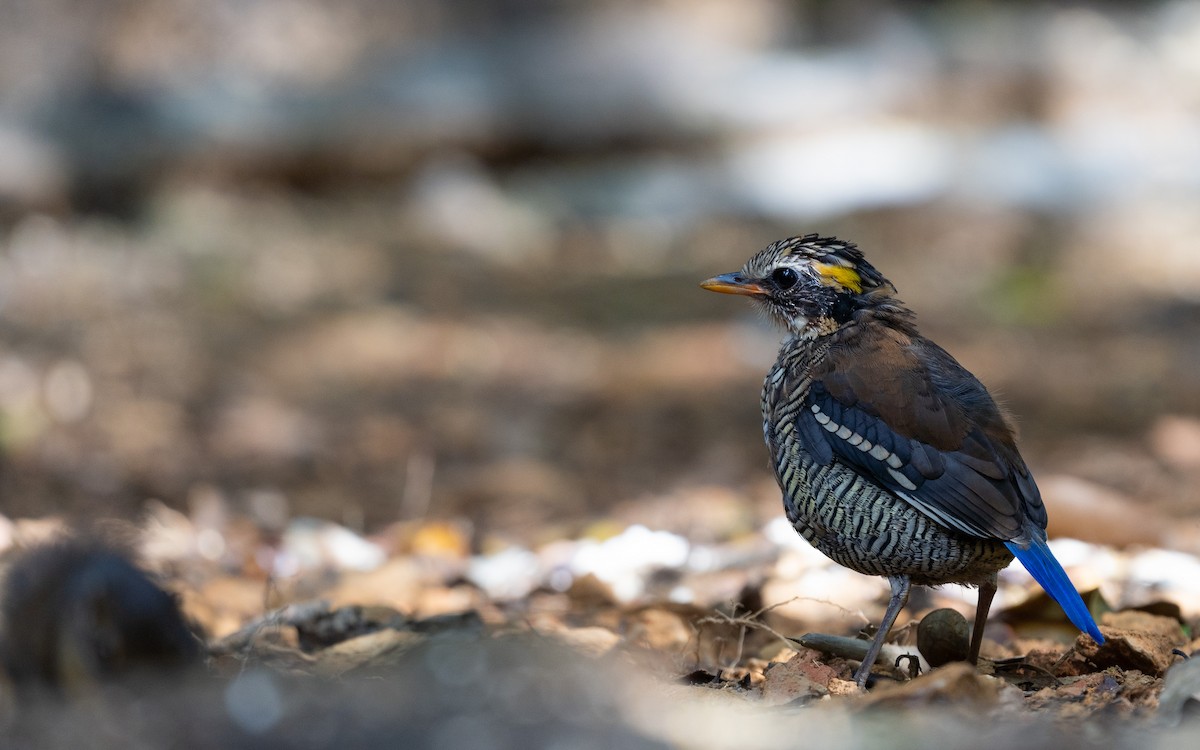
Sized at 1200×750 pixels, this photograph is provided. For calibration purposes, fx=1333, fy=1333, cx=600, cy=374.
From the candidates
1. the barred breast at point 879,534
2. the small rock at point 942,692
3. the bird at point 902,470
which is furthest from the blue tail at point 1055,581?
the small rock at point 942,692

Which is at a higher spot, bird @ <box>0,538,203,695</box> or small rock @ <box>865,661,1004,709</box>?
small rock @ <box>865,661,1004,709</box>

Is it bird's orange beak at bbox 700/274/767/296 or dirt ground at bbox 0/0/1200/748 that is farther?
bird's orange beak at bbox 700/274/767/296

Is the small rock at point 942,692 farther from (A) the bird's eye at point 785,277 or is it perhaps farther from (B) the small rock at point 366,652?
(A) the bird's eye at point 785,277

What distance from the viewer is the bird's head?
4203mm

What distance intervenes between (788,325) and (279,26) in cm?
998

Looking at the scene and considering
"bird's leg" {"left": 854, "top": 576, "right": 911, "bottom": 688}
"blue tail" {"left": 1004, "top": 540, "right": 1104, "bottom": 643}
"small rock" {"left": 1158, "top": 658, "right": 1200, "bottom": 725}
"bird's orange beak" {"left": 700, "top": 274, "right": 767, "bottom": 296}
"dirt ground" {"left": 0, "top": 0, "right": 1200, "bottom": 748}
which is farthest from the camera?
"bird's orange beak" {"left": 700, "top": 274, "right": 767, "bottom": 296}

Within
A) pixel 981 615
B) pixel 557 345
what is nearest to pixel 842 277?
pixel 981 615

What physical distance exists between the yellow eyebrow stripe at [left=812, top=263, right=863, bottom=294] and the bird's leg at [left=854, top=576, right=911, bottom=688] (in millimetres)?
957

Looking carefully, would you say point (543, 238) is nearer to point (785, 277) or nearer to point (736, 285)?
point (736, 285)

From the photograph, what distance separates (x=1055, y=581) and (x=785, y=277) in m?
1.34

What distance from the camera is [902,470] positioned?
3654 mm

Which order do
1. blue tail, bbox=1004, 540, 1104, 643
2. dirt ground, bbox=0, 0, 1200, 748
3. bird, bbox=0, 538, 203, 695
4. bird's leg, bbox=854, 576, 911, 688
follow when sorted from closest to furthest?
bird, bbox=0, 538, 203, 695 → dirt ground, bbox=0, 0, 1200, 748 → blue tail, bbox=1004, 540, 1104, 643 → bird's leg, bbox=854, 576, 911, 688

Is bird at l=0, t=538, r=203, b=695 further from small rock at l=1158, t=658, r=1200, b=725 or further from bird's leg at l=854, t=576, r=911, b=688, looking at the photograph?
small rock at l=1158, t=658, r=1200, b=725

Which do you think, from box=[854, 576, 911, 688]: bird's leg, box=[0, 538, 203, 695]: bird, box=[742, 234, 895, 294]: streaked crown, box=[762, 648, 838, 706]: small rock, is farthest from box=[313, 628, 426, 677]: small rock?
box=[742, 234, 895, 294]: streaked crown
